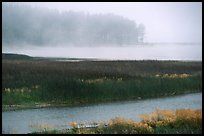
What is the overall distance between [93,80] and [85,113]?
5.20 metres

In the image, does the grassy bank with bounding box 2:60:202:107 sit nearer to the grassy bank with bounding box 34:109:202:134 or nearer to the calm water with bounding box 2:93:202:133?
the calm water with bounding box 2:93:202:133

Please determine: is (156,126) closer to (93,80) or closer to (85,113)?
(85,113)

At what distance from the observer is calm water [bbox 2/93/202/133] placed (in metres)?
21.2

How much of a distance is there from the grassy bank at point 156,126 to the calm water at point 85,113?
77.8 inches

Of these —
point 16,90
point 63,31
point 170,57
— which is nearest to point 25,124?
point 16,90

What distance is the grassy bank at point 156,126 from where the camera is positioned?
18.1 meters

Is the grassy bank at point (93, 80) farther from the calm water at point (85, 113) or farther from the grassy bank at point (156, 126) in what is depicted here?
the grassy bank at point (156, 126)

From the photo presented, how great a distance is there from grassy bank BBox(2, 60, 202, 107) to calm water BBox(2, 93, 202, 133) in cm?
136

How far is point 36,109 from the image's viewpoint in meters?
24.8

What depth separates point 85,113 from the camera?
2323 cm

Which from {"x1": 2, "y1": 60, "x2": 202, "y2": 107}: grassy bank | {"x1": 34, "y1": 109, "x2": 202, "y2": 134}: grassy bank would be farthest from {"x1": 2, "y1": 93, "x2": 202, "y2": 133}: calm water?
{"x1": 34, "y1": 109, "x2": 202, "y2": 134}: grassy bank

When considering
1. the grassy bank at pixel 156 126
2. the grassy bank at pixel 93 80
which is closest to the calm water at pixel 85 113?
the grassy bank at pixel 93 80

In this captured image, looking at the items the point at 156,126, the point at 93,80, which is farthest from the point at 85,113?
the point at 156,126

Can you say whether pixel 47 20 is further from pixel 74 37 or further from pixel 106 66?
pixel 106 66
